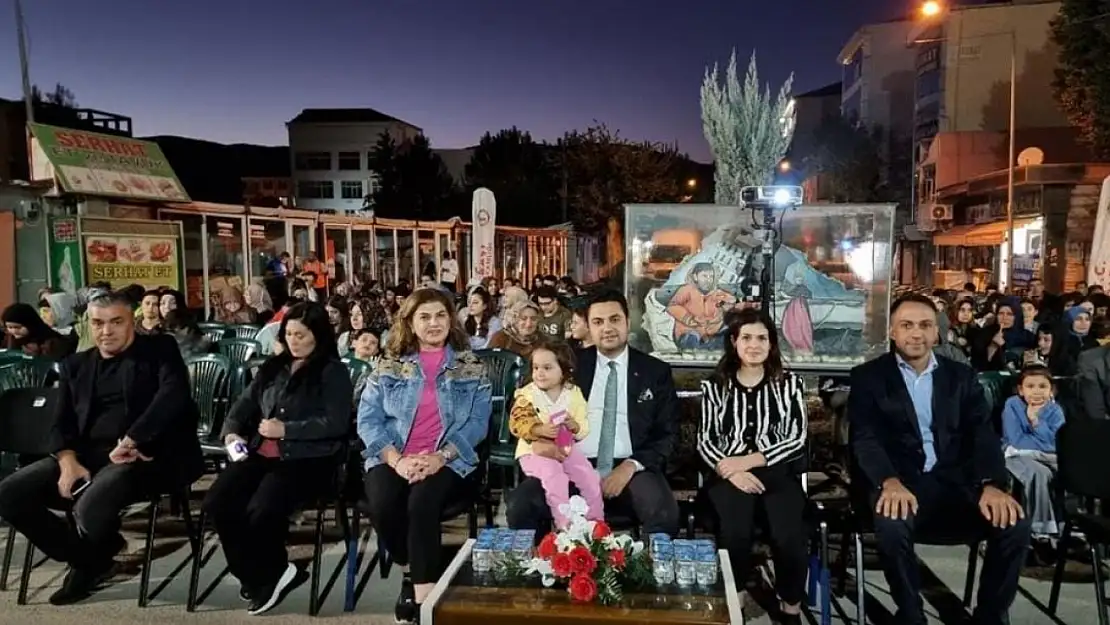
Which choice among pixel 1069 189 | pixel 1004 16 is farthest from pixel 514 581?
pixel 1004 16

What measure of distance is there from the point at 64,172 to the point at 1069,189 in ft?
70.3

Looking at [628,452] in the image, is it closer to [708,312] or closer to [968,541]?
[968,541]

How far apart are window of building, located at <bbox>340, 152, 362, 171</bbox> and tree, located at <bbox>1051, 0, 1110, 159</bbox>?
57.3 meters

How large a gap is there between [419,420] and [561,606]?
1.65m

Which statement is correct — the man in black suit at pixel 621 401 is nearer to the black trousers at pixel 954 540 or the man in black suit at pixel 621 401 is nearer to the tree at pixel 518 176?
the black trousers at pixel 954 540

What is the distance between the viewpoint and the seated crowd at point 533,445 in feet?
12.5

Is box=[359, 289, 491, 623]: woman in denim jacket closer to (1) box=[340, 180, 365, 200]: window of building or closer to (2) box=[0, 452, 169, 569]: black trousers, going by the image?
(2) box=[0, 452, 169, 569]: black trousers

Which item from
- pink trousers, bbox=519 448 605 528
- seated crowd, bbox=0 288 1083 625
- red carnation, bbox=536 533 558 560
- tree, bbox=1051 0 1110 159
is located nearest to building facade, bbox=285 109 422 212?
tree, bbox=1051 0 1110 159

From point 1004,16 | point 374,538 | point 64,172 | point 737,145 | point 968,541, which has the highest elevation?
point 1004,16

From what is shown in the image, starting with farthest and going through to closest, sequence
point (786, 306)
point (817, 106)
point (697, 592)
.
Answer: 1. point (817, 106)
2. point (786, 306)
3. point (697, 592)

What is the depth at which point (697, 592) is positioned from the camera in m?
3.01

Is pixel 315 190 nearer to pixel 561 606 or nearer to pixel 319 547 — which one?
pixel 319 547

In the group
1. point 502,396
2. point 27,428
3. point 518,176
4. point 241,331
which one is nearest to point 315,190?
point 518,176

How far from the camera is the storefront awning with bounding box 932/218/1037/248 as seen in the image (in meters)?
22.2
